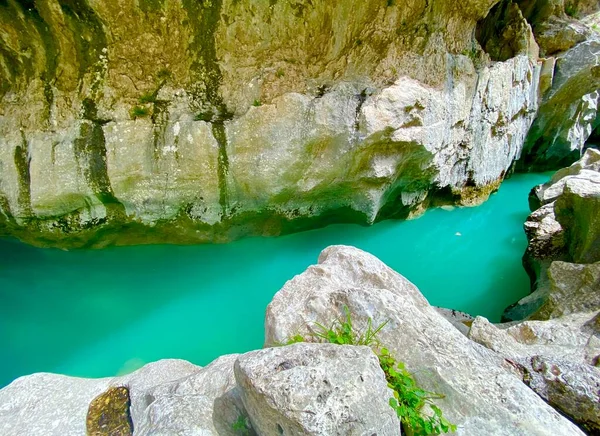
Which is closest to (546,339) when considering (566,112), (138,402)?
(138,402)

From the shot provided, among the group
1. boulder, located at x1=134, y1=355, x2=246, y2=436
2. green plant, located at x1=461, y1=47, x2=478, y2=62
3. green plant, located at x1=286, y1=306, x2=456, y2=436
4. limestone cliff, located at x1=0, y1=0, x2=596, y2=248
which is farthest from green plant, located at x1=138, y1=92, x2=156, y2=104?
green plant, located at x1=461, y1=47, x2=478, y2=62

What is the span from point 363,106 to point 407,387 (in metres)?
4.30

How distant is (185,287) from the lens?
19.5 ft

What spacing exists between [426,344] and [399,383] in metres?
0.32

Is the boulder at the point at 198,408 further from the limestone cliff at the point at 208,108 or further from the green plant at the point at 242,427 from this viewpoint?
the limestone cliff at the point at 208,108

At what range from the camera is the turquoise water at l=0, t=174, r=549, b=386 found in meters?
5.00

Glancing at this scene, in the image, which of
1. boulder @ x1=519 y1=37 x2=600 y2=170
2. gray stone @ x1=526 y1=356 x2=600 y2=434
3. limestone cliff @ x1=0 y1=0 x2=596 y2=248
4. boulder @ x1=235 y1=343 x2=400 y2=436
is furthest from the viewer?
boulder @ x1=519 y1=37 x2=600 y2=170

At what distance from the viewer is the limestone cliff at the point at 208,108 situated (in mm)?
5355

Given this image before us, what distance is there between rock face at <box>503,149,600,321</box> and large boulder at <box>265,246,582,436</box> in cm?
192

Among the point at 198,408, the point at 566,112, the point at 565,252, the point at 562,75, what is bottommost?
the point at 565,252

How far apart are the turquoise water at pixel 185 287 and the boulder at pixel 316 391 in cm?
307

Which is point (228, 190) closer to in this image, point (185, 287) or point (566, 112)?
point (185, 287)

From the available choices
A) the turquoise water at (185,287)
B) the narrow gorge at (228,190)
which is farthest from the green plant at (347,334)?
the turquoise water at (185,287)

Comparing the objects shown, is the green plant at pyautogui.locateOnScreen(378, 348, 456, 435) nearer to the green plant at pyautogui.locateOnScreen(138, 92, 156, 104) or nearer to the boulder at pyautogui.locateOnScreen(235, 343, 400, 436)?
the boulder at pyautogui.locateOnScreen(235, 343, 400, 436)
